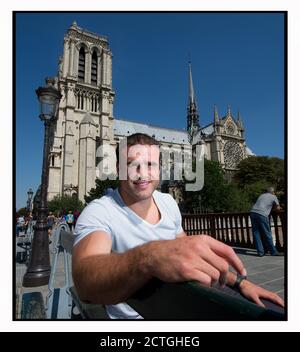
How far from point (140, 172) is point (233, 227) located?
6.72 metres

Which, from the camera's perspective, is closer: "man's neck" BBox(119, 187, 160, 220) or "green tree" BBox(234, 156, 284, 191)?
"man's neck" BBox(119, 187, 160, 220)

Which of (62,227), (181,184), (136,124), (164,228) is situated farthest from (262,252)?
(136,124)

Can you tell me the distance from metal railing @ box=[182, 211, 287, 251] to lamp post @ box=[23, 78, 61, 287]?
16.4 feet

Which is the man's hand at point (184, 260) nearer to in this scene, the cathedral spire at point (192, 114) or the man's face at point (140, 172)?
the man's face at point (140, 172)

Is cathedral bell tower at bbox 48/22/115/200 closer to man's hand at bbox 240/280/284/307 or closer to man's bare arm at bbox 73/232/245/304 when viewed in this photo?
man's hand at bbox 240/280/284/307

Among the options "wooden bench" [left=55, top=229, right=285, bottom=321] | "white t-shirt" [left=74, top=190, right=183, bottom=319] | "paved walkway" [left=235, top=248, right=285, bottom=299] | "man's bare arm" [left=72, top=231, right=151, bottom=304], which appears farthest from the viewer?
"paved walkway" [left=235, top=248, right=285, bottom=299]

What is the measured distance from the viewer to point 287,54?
120 cm

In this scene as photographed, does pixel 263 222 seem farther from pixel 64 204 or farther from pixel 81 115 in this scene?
pixel 81 115

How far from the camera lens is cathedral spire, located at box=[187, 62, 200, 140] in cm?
5859

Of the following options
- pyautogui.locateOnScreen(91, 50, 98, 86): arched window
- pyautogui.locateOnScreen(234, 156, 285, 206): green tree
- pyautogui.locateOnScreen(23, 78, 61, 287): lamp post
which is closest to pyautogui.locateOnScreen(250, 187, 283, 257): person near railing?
pyautogui.locateOnScreen(23, 78, 61, 287): lamp post

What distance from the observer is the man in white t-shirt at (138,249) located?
0.50 metres

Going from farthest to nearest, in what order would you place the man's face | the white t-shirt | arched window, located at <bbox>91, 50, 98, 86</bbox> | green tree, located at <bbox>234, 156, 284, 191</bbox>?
arched window, located at <bbox>91, 50, 98, 86</bbox> < green tree, located at <bbox>234, 156, 284, 191</bbox> < the man's face < the white t-shirt

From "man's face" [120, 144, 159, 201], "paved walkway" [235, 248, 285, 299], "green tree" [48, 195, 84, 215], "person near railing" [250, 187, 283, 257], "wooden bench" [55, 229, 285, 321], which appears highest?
"man's face" [120, 144, 159, 201]
